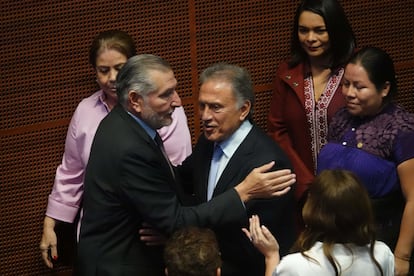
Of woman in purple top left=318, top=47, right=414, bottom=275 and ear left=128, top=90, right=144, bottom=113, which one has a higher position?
ear left=128, top=90, right=144, bottom=113

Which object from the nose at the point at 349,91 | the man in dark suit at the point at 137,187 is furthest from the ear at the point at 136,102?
the nose at the point at 349,91

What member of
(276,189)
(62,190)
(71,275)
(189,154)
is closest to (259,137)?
(276,189)

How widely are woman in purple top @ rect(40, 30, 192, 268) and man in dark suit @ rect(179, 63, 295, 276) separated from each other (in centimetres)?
60

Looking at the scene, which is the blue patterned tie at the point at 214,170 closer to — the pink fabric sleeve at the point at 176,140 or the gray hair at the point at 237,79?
the gray hair at the point at 237,79

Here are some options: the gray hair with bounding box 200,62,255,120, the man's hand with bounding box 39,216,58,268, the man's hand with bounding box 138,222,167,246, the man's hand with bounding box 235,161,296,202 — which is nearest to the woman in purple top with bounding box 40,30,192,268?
the man's hand with bounding box 39,216,58,268

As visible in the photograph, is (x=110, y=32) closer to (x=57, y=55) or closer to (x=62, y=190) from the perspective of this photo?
(x=57, y=55)

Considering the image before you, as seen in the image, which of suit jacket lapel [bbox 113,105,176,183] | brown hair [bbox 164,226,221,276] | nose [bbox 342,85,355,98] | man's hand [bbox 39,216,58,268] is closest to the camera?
brown hair [bbox 164,226,221,276]

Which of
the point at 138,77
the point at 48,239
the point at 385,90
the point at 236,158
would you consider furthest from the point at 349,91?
the point at 48,239

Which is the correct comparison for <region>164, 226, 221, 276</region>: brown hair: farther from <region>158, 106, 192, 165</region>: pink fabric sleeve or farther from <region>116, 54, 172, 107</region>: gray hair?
<region>158, 106, 192, 165</region>: pink fabric sleeve

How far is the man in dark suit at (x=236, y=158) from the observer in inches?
184

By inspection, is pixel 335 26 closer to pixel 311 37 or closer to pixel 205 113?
pixel 311 37

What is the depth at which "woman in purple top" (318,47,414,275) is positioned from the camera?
5027mm

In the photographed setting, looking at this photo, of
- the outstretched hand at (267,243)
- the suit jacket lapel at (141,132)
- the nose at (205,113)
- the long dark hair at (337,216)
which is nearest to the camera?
the long dark hair at (337,216)

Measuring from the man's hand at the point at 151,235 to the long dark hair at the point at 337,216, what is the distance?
79 cm
